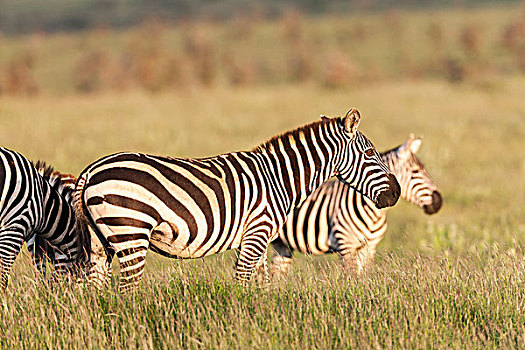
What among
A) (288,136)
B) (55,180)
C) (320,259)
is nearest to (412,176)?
(320,259)

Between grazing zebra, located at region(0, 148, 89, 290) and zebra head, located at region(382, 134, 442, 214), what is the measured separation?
397 cm

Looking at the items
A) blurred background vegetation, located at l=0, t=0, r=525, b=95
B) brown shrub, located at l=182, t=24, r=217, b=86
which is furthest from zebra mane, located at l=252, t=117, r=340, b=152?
brown shrub, located at l=182, t=24, r=217, b=86

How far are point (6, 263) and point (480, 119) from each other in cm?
1919

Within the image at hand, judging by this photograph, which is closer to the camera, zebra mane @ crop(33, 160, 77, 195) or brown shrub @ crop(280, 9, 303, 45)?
zebra mane @ crop(33, 160, 77, 195)

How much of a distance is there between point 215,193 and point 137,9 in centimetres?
11176

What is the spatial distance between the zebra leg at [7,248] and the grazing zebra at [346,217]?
9.48 ft

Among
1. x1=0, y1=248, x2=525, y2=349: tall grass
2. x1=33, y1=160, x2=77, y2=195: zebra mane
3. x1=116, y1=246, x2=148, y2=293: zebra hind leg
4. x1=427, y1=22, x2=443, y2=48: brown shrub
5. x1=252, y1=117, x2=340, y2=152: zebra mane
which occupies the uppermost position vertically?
x1=427, y1=22, x2=443, y2=48: brown shrub

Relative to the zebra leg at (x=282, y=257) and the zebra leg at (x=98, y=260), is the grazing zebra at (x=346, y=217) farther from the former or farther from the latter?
the zebra leg at (x=98, y=260)

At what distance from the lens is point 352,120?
5.51 metres

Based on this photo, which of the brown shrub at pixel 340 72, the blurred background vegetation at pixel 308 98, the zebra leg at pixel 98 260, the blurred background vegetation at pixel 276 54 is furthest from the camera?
the blurred background vegetation at pixel 276 54

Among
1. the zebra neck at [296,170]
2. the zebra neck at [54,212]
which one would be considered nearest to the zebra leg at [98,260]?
the zebra neck at [54,212]

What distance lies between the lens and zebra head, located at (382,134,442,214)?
24.9 feet

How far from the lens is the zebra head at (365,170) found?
5582mm

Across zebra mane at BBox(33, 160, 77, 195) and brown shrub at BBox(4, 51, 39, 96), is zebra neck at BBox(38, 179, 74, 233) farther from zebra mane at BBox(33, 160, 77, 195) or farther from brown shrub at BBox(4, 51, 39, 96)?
brown shrub at BBox(4, 51, 39, 96)
